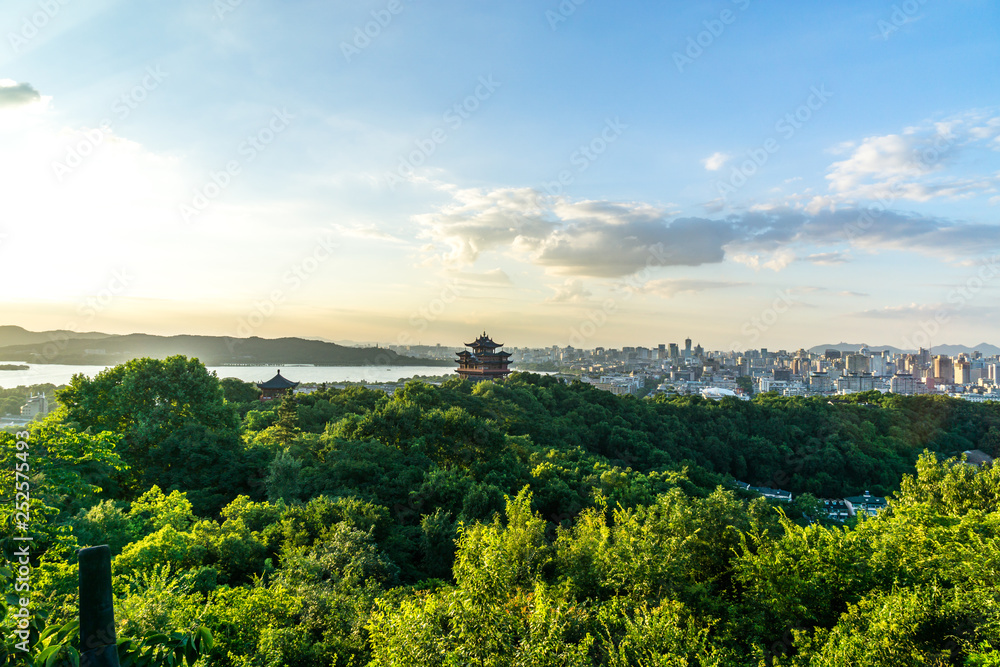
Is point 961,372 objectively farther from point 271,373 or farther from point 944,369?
point 271,373

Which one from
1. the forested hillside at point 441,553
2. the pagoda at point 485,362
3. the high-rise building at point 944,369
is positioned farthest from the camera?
the high-rise building at point 944,369

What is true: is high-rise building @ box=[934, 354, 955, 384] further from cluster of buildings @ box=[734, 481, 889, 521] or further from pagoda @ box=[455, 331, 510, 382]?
pagoda @ box=[455, 331, 510, 382]

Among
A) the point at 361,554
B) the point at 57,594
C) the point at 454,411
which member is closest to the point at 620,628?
the point at 361,554

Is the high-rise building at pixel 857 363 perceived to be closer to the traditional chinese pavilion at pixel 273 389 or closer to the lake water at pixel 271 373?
the lake water at pixel 271 373

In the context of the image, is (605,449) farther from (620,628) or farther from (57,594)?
(57,594)

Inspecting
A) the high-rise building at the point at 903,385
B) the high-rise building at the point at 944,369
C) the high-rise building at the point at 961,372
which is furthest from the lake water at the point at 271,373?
the high-rise building at the point at 961,372

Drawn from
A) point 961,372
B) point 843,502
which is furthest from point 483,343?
point 961,372
